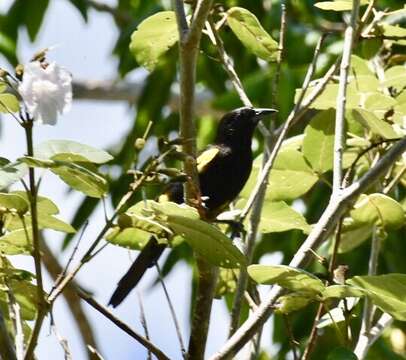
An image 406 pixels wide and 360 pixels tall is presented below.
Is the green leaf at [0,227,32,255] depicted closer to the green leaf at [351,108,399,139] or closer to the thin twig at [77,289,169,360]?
the thin twig at [77,289,169,360]

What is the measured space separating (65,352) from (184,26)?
695 mm

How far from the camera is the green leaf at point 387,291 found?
82.0 inches

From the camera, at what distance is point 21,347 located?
2045 millimetres

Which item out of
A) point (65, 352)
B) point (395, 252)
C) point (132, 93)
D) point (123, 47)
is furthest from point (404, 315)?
point (132, 93)

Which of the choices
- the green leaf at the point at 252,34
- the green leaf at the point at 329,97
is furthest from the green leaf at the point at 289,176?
the green leaf at the point at 252,34

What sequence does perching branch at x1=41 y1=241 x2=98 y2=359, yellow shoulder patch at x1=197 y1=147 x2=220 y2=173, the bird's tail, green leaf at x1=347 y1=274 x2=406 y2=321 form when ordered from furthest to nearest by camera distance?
1. perching branch at x1=41 y1=241 x2=98 y2=359
2. yellow shoulder patch at x1=197 y1=147 x2=220 y2=173
3. the bird's tail
4. green leaf at x1=347 y1=274 x2=406 y2=321

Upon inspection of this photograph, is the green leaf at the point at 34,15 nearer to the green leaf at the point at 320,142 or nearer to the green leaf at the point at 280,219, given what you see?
the green leaf at the point at 320,142

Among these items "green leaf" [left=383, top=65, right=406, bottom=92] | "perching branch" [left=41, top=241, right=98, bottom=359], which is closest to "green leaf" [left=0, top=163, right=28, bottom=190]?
"green leaf" [left=383, top=65, right=406, bottom=92]

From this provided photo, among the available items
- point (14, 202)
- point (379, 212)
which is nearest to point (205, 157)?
point (379, 212)

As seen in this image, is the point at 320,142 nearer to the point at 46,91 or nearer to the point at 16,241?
the point at 16,241

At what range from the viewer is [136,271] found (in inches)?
146

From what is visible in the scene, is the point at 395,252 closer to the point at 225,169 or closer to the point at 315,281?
the point at 225,169

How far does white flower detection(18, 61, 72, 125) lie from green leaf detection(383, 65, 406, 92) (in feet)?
3.39

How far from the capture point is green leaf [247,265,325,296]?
2086 mm
